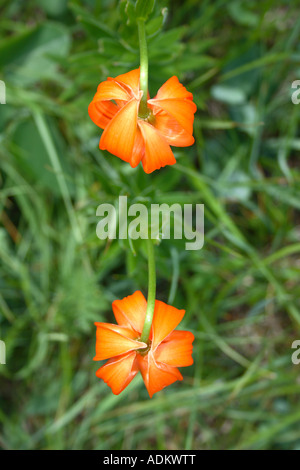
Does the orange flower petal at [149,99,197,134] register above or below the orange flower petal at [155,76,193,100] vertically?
below

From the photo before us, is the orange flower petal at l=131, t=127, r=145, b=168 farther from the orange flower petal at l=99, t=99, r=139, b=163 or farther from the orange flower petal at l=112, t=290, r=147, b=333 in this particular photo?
the orange flower petal at l=112, t=290, r=147, b=333

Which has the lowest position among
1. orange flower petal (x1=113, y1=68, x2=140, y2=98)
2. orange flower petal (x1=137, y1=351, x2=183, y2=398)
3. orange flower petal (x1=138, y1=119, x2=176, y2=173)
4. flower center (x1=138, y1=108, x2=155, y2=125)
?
orange flower petal (x1=137, y1=351, x2=183, y2=398)

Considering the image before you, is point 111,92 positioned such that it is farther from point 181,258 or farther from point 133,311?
point 181,258

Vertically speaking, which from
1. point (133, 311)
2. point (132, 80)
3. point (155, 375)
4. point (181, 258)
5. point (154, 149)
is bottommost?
point (155, 375)

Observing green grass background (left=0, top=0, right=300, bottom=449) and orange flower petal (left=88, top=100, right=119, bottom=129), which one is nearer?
orange flower petal (left=88, top=100, right=119, bottom=129)

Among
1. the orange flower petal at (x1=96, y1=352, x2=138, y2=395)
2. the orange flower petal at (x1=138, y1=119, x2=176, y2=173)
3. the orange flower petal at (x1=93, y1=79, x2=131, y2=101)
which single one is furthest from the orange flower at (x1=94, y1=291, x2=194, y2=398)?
the orange flower petal at (x1=93, y1=79, x2=131, y2=101)

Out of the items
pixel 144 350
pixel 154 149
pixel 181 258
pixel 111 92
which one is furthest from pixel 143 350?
pixel 181 258

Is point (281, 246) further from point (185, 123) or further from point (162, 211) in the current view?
point (185, 123)

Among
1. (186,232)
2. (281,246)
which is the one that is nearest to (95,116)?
(186,232)
